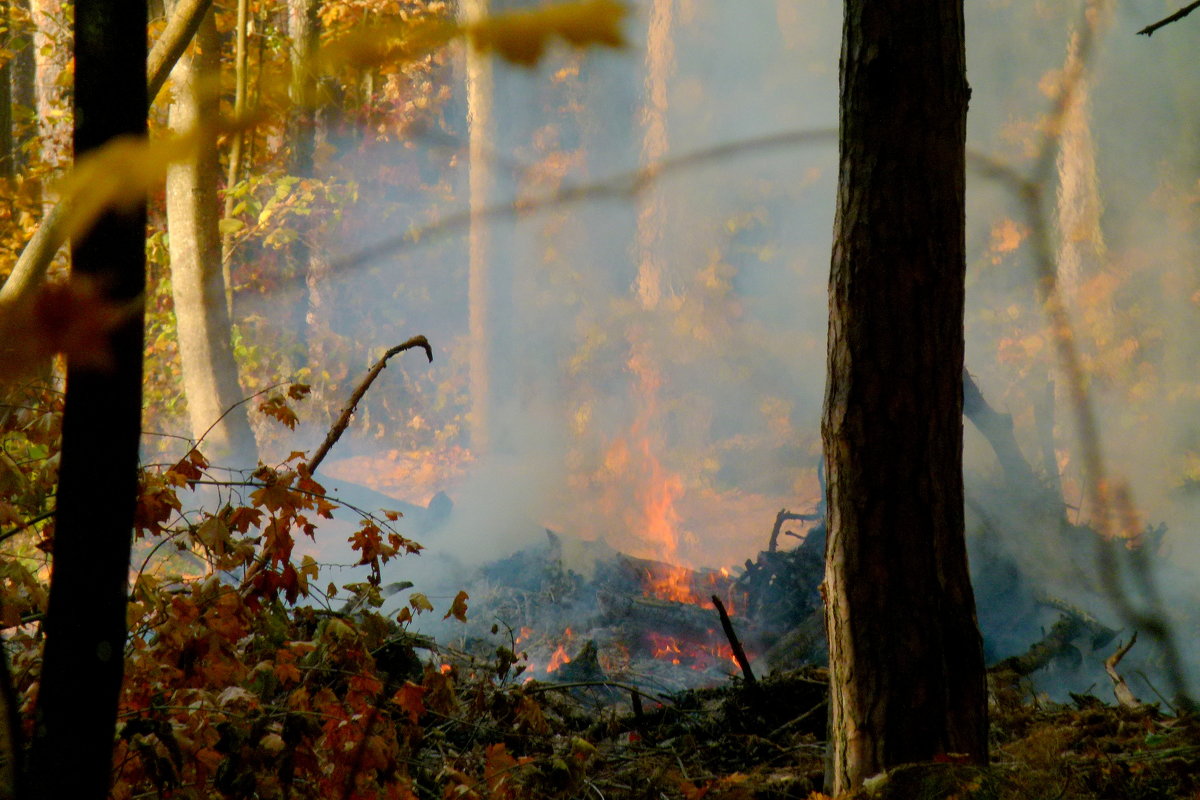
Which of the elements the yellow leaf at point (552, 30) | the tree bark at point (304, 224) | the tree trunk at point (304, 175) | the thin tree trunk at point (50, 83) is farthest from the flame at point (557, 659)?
the thin tree trunk at point (50, 83)

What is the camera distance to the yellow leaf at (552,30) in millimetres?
540

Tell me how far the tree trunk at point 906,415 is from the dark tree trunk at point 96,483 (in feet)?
6.84

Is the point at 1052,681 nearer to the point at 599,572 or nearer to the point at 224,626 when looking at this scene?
the point at 599,572

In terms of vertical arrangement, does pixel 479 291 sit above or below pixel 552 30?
above

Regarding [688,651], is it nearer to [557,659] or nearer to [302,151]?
[557,659]

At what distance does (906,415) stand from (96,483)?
2.15 metres

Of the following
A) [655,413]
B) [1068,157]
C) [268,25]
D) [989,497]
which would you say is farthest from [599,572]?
[268,25]

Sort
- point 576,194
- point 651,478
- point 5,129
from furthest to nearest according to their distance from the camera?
point 651,478 < point 5,129 < point 576,194

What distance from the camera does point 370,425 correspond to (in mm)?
11719

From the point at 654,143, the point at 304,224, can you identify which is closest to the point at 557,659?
the point at 304,224

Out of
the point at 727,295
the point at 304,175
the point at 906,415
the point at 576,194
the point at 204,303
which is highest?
the point at 304,175

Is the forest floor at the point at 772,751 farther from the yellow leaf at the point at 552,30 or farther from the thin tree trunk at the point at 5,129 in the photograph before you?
the thin tree trunk at the point at 5,129

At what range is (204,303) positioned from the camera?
7102 millimetres

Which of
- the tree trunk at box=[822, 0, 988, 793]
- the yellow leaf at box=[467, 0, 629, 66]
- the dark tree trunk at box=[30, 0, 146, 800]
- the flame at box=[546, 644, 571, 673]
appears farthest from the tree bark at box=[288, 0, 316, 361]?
the yellow leaf at box=[467, 0, 629, 66]
